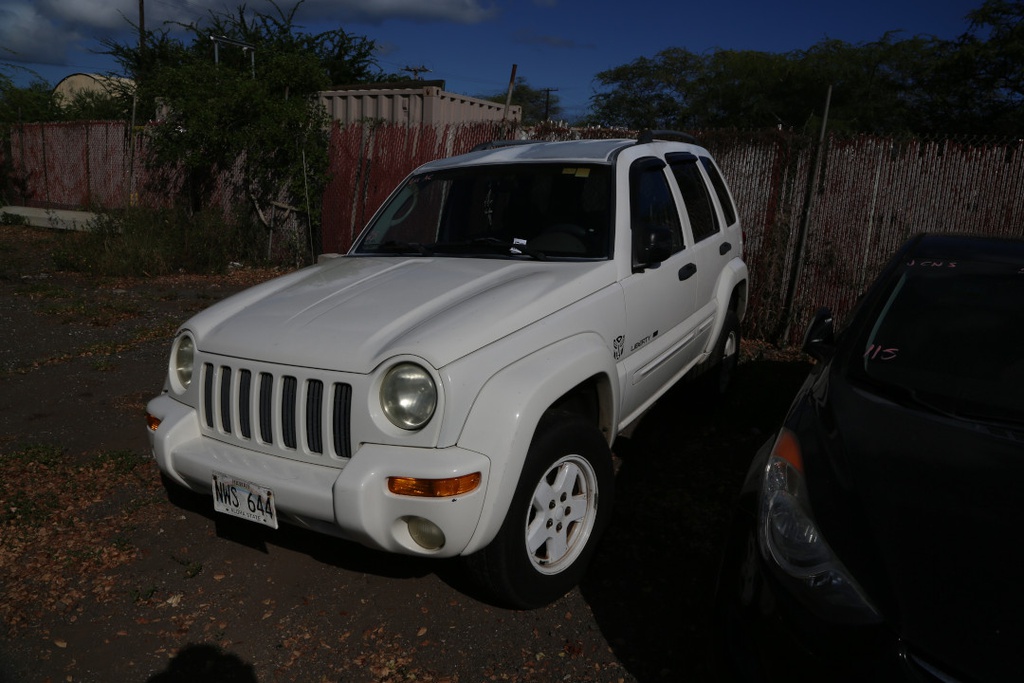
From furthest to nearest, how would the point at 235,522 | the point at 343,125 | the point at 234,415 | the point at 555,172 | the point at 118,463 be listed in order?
1. the point at 343,125
2. the point at 118,463
3. the point at 555,172
4. the point at 235,522
5. the point at 234,415

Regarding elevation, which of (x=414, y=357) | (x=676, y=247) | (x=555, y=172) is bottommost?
(x=414, y=357)

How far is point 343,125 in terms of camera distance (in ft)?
36.8

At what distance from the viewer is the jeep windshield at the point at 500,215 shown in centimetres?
388

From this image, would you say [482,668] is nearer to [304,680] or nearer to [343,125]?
[304,680]

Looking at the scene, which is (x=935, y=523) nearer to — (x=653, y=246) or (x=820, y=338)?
(x=820, y=338)

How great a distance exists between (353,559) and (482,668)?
1014mm

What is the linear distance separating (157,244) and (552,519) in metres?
9.72

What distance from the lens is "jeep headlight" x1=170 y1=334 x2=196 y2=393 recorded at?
338 cm

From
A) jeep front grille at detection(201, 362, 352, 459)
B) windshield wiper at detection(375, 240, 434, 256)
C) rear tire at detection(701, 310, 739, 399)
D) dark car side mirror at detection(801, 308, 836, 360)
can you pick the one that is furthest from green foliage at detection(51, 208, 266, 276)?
dark car side mirror at detection(801, 308, 836, 360)

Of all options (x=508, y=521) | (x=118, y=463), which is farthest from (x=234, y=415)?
(x=118, y=463)

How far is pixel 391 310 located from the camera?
125 inches

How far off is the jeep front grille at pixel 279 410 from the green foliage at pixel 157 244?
8.69 metres

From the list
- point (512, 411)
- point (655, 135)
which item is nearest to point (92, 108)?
point (655, 135)

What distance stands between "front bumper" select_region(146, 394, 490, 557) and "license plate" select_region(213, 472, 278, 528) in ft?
0.11
